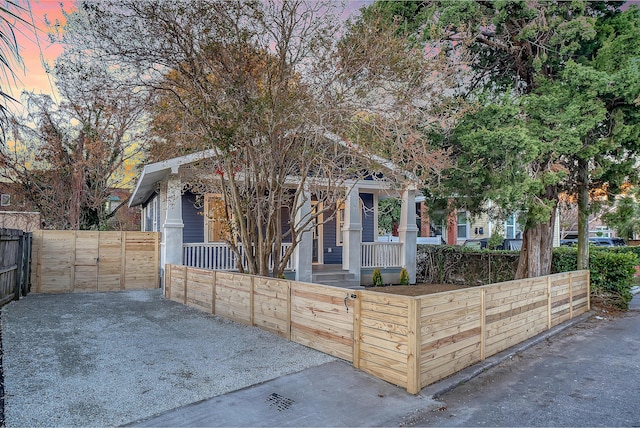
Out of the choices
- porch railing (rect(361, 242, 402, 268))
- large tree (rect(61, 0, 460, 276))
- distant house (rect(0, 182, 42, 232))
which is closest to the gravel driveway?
large tree (rect(61, 0, 460, 276))

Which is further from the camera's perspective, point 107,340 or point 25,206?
point 25,206

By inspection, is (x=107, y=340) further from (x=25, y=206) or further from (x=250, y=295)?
(x=25, y=206)

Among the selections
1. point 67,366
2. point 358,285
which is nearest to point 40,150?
point 358,285

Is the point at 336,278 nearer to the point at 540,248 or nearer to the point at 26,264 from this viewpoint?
the point at 540,248

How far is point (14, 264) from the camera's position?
948 centimetres

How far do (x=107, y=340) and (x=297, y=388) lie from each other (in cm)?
349

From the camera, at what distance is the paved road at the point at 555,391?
4078 millimetres

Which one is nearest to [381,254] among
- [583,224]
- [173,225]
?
[583,224]

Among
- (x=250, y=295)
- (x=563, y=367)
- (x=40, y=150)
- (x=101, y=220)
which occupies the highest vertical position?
(x=40, y=150)

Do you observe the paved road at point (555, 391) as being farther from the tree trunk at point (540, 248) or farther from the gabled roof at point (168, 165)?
the gabled roof at point (168, 165)

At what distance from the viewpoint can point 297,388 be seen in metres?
4.59

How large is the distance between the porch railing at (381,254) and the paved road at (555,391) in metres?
6.67

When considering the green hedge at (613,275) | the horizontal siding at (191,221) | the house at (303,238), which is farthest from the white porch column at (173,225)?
the green hedge at (613,275)

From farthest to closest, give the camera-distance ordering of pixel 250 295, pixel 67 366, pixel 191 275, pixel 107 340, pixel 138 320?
pixel 191 275
pixel 138 320
pixel 250 295
pixel 107 340
pixel 67 366
